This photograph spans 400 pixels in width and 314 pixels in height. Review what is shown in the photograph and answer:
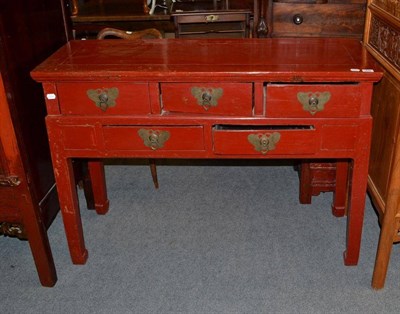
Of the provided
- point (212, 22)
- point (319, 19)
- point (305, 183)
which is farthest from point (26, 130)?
point (319, 19)

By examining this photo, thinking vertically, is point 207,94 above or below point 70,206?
above

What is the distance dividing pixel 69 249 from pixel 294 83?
1.30m

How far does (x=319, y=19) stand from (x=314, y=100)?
3.64 ft

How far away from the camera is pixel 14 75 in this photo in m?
2.14

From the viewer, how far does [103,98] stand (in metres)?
2.06

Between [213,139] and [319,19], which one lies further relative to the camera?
[319,19]

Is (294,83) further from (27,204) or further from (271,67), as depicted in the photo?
(27,204)

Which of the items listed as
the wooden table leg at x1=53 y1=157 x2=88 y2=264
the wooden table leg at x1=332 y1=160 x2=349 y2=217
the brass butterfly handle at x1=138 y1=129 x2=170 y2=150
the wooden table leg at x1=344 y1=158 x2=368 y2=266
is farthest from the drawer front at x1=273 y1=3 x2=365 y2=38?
the wooden table leg at x1=53 y1=157 x2=88 y2=264

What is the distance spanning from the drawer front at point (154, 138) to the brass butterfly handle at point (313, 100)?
419 millimetres

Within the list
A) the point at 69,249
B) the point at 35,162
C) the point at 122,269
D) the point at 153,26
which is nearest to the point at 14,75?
the point at 35,162

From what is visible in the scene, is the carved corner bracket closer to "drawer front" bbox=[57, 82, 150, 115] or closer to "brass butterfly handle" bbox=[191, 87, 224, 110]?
"drawer front" bbox=[57, 82, 150, 115]

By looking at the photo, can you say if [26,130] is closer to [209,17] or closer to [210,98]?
[210,98]

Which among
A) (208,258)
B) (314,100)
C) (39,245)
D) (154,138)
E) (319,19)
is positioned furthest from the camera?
(319,19)

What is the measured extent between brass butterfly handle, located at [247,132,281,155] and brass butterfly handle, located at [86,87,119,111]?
1.87ft
